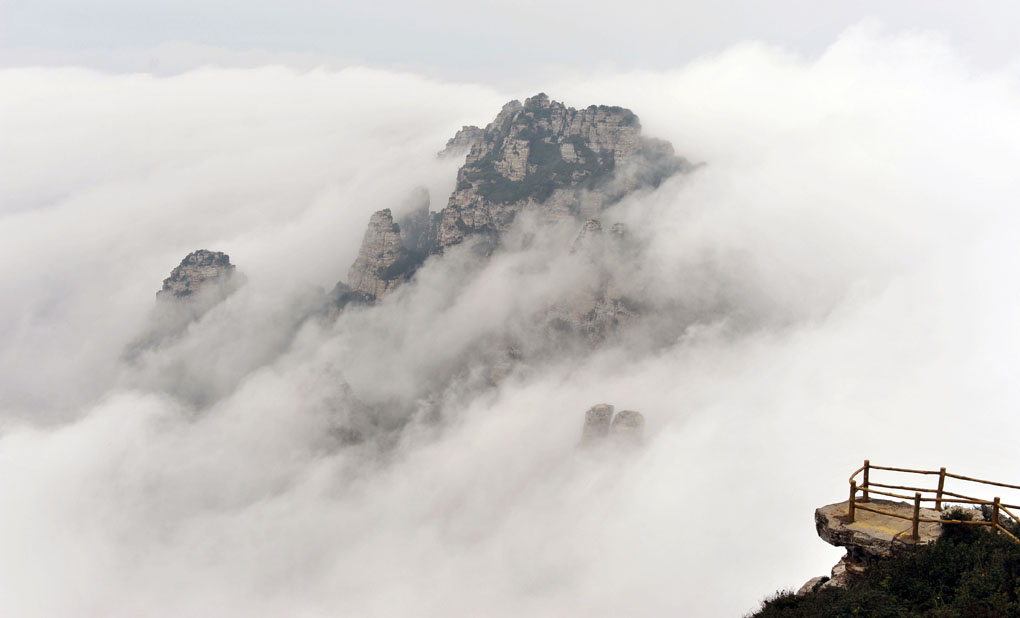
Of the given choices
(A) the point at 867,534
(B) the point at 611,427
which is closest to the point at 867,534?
(A) the point at 867,534

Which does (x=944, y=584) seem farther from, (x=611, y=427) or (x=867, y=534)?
(x=611, y=427)

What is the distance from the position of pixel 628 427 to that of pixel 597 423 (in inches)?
290

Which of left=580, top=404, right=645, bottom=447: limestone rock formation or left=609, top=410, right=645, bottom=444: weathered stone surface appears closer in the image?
left=609, top=410, right=645, bottom=444: weathered stone surface

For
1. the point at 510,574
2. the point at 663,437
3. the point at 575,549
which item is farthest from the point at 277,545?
the point at 663,437

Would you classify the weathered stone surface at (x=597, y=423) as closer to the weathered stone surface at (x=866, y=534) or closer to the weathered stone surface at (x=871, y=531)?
the weathered stone surface at (x=866, y=534)

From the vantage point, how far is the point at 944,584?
23.7 metres

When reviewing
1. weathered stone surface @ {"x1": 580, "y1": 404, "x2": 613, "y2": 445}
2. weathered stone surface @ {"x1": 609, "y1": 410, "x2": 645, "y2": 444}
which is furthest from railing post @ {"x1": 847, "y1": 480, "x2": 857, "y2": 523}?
weathered stone surface @ {"x1": 580, "y1": 404, "x2": 613, "y2": 445}

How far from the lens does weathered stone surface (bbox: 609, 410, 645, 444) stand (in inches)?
6260

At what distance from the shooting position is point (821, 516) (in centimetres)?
2902

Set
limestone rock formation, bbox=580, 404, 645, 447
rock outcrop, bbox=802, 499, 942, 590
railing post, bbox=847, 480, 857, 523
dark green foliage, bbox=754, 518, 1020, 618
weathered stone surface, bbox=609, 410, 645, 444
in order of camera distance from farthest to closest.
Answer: limestone rock formation, bbox=580, 404, 645, 447 → weathered stone surface, bbox=609, 410, 645, 444 → railing post, bbox=847, 480, 857, 523 → rock outcrop, bbox=802, 499, 942, 590 → dark green foliage, bbox=754, 518, 1020, 618

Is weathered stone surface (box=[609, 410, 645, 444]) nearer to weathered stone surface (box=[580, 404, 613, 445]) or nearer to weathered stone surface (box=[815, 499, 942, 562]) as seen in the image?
weathered stone surface (box=[580, 404, 613, 445])

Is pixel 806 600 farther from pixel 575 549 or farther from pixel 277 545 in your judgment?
pixel 277 545

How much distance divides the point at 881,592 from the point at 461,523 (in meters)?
174

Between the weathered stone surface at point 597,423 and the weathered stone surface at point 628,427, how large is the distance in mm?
2365
